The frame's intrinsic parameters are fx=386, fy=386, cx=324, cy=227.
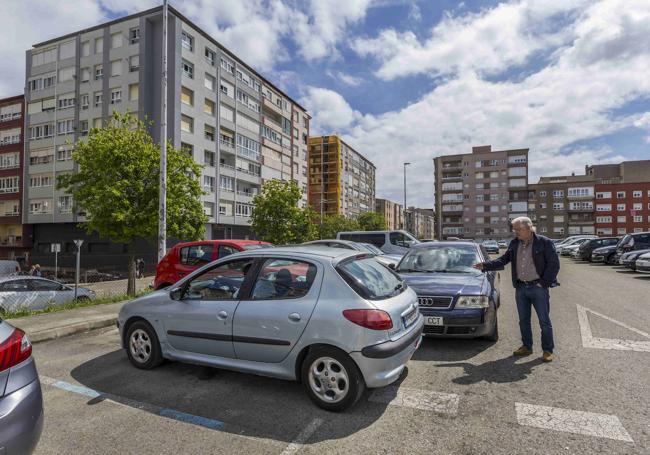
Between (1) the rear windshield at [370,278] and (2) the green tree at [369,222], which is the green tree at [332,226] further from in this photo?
(1) the rear windshield at [370,278]

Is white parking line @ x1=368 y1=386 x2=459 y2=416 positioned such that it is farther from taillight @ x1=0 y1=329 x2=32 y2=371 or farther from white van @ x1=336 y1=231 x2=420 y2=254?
white van @ x1=336 y1=231 x2=420 y2=254

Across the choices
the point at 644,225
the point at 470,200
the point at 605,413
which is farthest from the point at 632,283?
the point at 644,225

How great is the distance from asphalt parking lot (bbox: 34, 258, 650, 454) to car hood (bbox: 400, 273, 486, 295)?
0.81 m

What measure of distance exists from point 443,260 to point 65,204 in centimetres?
4214

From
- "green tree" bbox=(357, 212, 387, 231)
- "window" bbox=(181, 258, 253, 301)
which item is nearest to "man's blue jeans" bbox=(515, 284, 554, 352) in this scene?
"window" bbox=(181, 258, 253, 301)

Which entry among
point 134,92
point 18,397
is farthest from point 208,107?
point 18,397

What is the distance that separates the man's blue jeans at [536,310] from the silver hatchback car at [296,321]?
1.75 meters

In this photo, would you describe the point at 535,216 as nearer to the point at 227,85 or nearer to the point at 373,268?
the point at 227,85

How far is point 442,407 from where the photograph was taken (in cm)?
354

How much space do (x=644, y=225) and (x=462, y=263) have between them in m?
95.1

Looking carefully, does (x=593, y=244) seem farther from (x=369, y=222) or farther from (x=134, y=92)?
(x=369, y=222)

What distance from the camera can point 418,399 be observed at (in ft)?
12.3

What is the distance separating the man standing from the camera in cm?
480

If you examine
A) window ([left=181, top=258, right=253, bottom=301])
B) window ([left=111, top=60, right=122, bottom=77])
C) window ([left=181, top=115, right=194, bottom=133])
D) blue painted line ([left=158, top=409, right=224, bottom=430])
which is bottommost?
blue painted line ([left=158, top=409, right=224, bottom=430])
